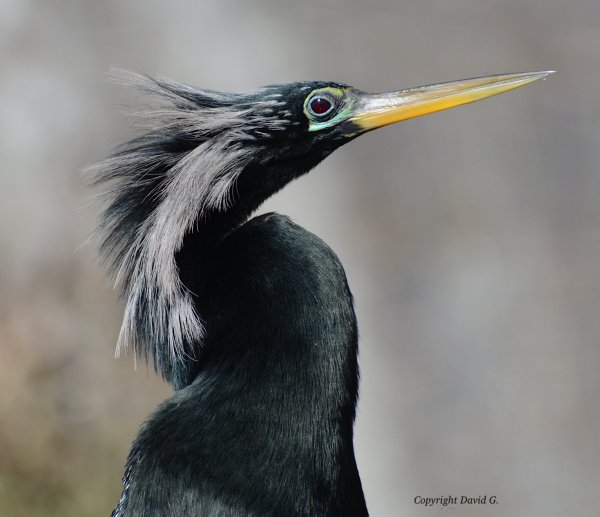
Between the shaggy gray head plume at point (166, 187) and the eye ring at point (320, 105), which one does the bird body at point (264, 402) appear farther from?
the eye ring at point (320, 105)

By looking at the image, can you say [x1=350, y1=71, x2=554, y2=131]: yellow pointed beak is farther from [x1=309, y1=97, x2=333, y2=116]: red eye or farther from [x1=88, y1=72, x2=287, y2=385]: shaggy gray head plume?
[x1=88, y1=72, x2=287, y2=385]: shaggy gray head plume

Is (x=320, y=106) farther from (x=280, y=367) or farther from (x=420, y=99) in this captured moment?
(x=280, y=367)

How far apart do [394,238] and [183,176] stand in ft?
10.1

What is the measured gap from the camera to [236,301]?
2.08m

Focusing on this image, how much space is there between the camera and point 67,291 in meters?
5.11

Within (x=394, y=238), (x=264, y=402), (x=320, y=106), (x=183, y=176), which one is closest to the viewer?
(x=264, y=402)

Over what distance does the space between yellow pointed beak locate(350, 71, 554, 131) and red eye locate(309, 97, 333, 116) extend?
3.5 inches

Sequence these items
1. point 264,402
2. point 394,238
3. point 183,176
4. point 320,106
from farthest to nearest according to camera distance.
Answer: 1. point 394,238
2. point 320,106
3. point 183,176
4. point 264,402

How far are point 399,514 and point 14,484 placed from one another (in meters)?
2.18

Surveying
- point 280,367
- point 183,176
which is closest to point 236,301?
point 280,367

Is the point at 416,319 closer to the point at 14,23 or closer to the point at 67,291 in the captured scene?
the point at 67,291

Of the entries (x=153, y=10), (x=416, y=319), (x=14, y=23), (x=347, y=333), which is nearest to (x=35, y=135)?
(x=14, y=23)

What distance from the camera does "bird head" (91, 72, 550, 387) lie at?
211cm

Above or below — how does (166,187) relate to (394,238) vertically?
above
